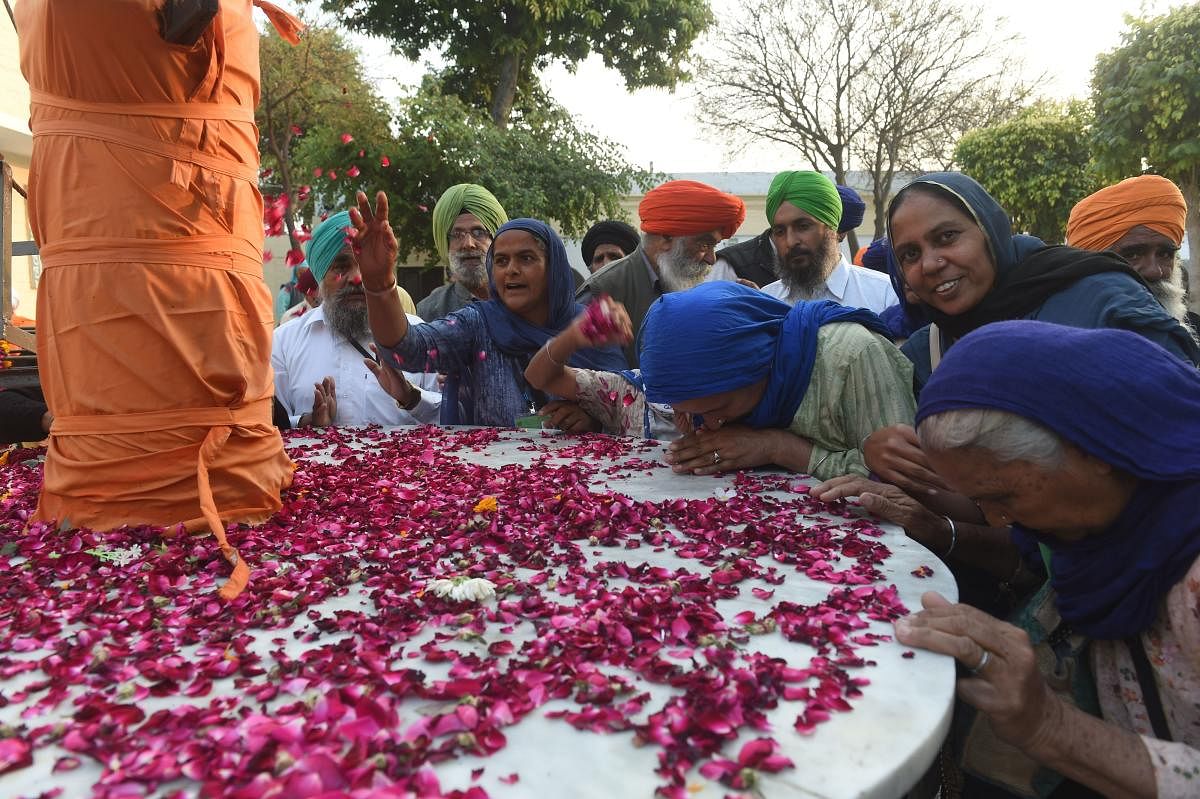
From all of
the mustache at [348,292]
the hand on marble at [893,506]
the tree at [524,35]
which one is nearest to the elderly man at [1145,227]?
the hand on marble at [893,506]

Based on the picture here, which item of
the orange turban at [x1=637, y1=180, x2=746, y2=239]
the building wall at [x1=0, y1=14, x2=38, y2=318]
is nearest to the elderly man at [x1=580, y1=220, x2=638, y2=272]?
the orange turban at [x1=637, y1=180, x2=746, y2=239]

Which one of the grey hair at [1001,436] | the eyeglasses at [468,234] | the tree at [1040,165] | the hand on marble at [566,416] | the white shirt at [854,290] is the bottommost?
the hand on marble at [566,416]

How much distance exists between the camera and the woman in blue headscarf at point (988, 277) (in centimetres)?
286

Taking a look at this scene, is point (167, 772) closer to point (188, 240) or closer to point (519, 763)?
point (519, 763)

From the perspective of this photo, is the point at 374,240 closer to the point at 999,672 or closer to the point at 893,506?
the point at 893,506

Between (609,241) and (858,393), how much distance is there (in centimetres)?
560

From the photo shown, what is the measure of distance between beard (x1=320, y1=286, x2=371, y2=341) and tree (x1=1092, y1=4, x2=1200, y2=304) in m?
13.6

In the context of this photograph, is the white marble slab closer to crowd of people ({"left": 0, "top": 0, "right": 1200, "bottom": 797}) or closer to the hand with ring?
crowd of people ({"left": 0, "top": 0, "right": 1200, "bottom": 797})

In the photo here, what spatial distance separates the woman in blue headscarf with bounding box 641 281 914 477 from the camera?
2982mm

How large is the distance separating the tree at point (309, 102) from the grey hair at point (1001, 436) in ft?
53.8

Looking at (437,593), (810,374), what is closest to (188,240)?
(437,593)

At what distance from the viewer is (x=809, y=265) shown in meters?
6.10

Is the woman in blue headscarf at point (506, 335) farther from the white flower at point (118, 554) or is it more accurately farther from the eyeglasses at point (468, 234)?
the white flower at point (118, 554)

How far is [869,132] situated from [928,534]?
2320cm
